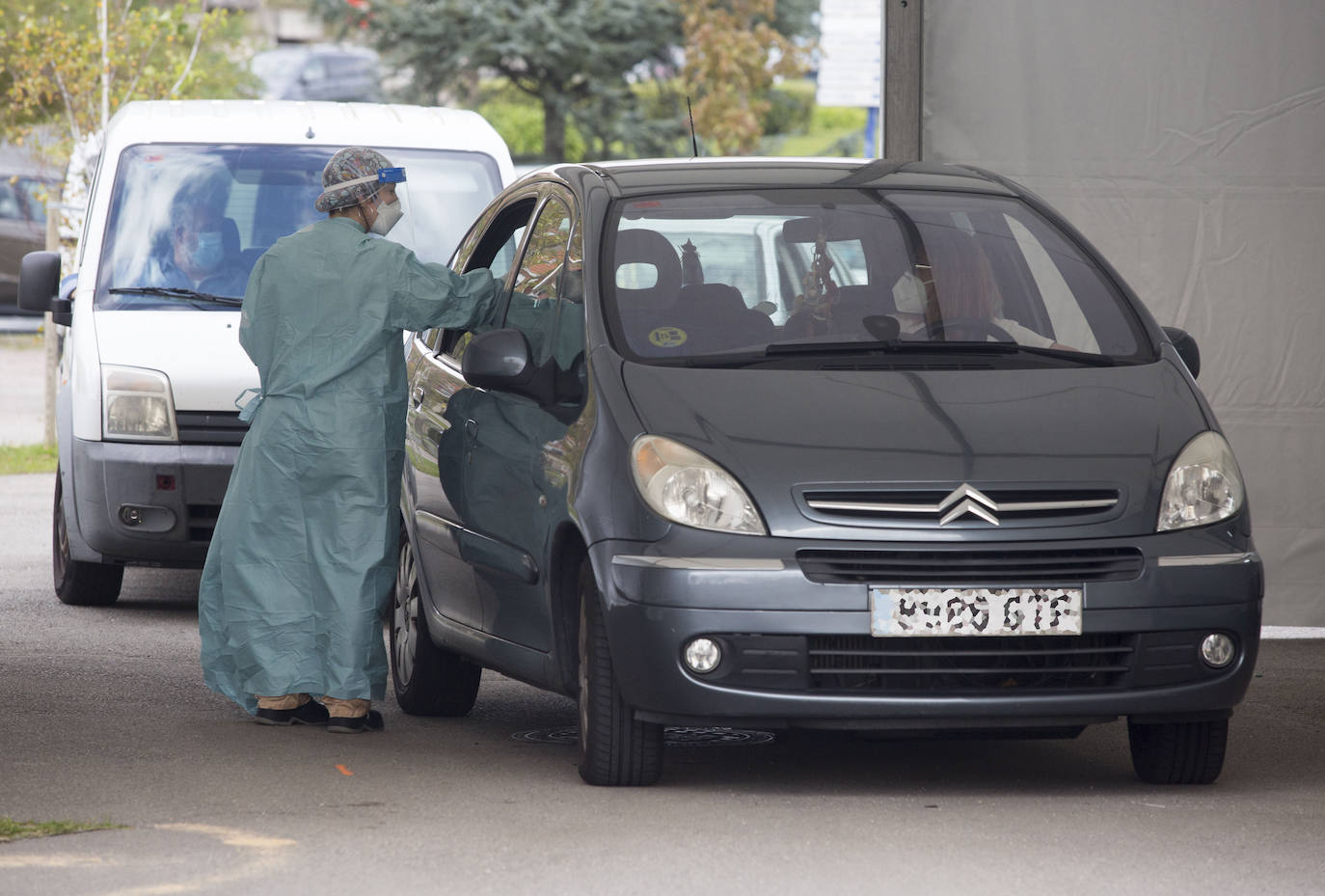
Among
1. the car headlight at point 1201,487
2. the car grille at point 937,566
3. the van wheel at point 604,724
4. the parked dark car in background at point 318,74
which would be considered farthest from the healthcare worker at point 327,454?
the parked dark car in background at point 318,74

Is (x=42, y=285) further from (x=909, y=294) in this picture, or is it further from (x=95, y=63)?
(x=95, y=63)

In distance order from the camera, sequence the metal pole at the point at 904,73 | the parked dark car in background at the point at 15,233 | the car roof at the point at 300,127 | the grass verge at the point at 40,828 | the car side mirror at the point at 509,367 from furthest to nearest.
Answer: the parked dark car in background at the point at 15,233 → the car roof at the point at 300,127 → the metal pole at the point at 904,73 → the car side mirror at the point at 509,367 → the grass verge at the point at 40,828

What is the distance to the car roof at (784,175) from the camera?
705 cm

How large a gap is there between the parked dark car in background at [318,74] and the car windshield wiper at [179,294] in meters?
33.1

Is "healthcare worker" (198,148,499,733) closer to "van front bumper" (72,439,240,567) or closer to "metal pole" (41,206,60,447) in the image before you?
"van front bumper" (72,439,240,567)

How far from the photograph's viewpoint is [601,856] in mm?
Result: 5359

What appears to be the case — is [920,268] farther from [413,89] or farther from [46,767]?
[413,89]

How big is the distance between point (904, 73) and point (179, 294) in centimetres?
321

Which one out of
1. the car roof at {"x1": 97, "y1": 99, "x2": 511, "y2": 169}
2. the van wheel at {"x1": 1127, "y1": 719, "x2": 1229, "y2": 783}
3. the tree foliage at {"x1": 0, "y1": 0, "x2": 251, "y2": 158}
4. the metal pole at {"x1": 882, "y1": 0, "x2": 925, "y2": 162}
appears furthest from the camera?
the tree foliage at {"x1": 0, "y1": 0, "x2": 251, "y2": 158}

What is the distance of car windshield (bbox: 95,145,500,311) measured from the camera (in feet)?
34.3

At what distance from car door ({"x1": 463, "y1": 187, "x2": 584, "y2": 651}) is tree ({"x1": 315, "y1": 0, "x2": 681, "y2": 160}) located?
31604mm

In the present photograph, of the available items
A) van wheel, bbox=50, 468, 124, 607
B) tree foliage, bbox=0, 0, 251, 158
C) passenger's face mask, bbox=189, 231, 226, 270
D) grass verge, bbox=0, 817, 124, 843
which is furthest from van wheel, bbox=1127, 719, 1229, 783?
tree foliage, bbox=0, 0, 251, 158

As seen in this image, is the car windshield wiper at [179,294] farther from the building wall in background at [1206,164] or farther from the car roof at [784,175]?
the car roof at [784,175]

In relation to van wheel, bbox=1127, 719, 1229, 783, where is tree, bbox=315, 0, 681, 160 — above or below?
below
